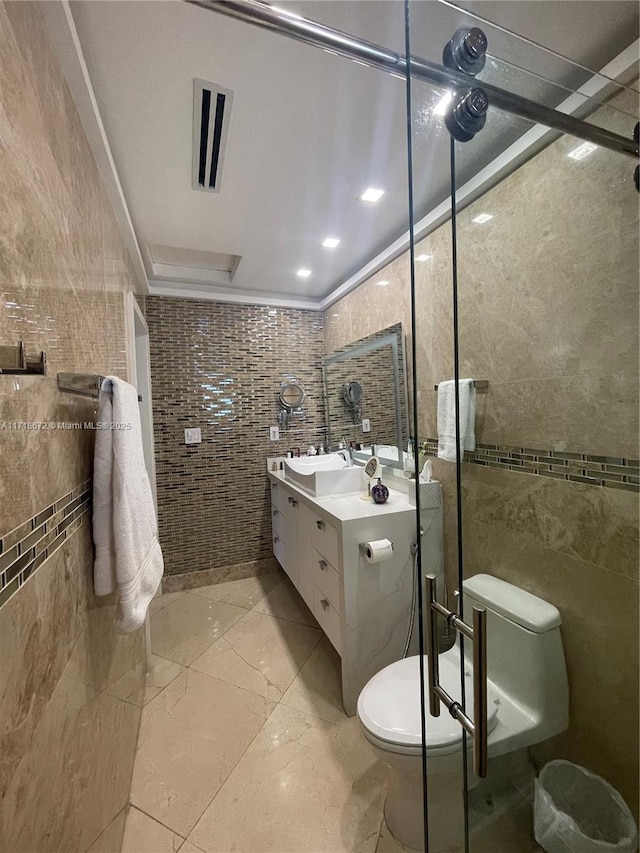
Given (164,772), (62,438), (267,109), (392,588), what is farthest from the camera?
(392,588)

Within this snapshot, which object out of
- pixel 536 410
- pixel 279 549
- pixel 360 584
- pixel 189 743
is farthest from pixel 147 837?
pixel 536 410

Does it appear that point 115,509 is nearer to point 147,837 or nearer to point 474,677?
point 474,677

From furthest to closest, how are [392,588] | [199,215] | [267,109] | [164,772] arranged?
[199,215] → [392,588] → [164,772] → [267,109]

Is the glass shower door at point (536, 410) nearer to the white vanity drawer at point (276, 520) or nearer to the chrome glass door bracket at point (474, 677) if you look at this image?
the chrome glass door bracket at point (474, 677)

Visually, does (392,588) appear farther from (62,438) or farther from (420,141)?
(420,141)

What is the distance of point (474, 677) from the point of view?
0.68m

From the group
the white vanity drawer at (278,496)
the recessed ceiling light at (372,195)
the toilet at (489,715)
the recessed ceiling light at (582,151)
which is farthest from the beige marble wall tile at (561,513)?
the white vanity drawer at (278,496)

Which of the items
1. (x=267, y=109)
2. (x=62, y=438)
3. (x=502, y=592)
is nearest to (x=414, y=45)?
(x=267, y=109)

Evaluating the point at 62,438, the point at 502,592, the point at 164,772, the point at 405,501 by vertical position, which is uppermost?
the point at 62,438

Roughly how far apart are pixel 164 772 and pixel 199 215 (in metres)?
2.58

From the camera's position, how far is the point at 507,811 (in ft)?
3.52

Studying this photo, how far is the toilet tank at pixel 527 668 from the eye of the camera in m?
1.10

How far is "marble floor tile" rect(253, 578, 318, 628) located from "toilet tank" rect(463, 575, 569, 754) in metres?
1.39

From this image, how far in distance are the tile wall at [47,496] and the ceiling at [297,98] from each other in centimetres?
25
